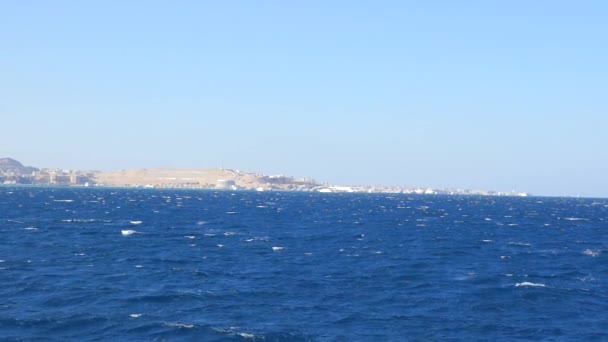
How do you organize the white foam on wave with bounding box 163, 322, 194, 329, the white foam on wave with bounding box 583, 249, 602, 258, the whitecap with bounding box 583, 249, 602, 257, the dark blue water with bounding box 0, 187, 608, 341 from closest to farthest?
the white foam on wave with bounding box 163, 322, 194, 329 < the dark blue water with bounding box 0, 187, 608, 341 < the white foam on wave with bounding box 583, 249, 602, 258 < the whitecap with bounding box 583, 249, 602, 257

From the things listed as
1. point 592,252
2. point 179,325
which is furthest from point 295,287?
point 592,252

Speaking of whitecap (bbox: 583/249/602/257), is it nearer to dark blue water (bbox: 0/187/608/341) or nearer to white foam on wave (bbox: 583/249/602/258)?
white foam on wave (bbox: 583/249/602/258)

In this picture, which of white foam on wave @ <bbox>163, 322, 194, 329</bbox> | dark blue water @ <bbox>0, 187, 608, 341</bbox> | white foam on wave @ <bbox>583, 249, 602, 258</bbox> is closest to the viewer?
white foam on wave @ <bbox>163, 322, 194, 329</bbox>

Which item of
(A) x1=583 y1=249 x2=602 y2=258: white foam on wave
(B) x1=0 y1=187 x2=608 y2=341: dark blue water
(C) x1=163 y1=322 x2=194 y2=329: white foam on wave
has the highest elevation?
(A) x1=583 y1=249 x2=602 y2=258: white foam on wave

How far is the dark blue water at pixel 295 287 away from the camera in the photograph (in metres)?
39.1

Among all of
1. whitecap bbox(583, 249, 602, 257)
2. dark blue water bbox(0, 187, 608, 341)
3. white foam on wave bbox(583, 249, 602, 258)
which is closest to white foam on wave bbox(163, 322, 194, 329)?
dark blue water bbox(0, 187, 608, 341)

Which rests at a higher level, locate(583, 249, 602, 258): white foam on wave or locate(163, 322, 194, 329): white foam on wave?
locate(583, 249, 602, 258): white foam on wave

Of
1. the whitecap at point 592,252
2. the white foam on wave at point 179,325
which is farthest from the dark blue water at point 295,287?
the whitecap at point 592,252

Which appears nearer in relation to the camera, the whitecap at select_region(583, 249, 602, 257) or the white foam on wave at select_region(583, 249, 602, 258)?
the white foam on wave at select_region(583, 249, 602, 258)

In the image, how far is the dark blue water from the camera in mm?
39062

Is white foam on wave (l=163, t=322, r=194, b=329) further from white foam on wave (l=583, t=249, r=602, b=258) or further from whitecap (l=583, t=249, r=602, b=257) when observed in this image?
whitecap (l=583, t=249, r=602, b=257)

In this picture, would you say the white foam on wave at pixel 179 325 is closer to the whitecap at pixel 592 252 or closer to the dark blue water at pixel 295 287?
the dark blue water at pixel 295 287

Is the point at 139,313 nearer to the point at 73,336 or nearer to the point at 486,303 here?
the point at 73,336

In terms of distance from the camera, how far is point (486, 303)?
1839 inches
